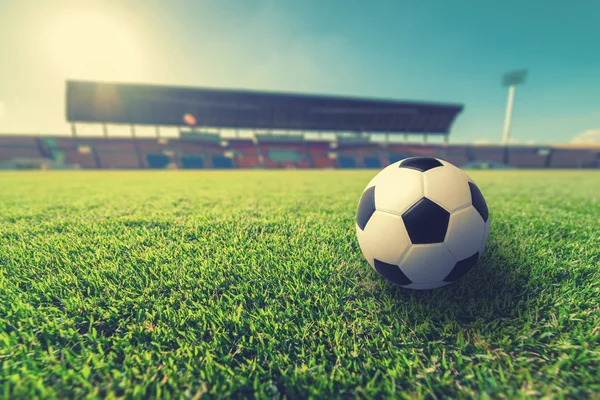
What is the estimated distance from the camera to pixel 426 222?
1062 millimetres

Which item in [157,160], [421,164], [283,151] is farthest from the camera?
[283,151]

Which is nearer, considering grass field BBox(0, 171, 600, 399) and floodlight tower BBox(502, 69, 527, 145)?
grass field BBox(0, 171, 600, 399)


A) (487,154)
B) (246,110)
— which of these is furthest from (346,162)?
(487,154)

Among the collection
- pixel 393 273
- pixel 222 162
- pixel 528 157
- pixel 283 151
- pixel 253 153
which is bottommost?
pixel 528 157

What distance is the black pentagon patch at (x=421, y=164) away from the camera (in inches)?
48.4

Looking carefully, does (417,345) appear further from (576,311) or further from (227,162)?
(227,162)

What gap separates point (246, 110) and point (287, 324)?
31.3 m

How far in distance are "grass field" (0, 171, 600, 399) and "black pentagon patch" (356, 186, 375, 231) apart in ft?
0.97

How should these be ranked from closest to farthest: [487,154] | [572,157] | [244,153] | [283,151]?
[244,153] → [283,151] → [572,157] → [487,154]

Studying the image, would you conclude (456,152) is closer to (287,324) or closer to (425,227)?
(425,227)

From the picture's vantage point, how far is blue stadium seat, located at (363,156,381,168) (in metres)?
33.8

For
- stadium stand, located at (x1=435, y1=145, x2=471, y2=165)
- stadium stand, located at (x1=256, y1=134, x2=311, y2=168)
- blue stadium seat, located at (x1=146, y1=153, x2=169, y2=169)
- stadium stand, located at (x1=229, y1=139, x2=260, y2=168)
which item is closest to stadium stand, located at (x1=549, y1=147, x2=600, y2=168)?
stadium stand, located at (x1=435, y1=145, x2=471, y2=165)

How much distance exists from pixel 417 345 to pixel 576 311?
2.41 ft

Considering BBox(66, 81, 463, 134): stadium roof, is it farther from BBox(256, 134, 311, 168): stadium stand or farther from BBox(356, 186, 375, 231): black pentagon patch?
BBox(356, 186, 375, 231): black pentagon patch
